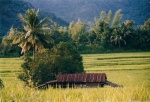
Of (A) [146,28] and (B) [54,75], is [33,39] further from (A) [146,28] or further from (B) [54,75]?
(A) [146,28]

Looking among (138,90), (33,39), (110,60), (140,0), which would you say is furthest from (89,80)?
(110,60)

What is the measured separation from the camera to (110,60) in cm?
2194

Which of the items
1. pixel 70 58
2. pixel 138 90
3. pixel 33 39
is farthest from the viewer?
pixel 33 39

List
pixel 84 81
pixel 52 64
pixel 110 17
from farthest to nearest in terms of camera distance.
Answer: pixel 110 17 → pixel 52 64 → pixel 84 81

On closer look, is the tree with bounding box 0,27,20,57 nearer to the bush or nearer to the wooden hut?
the bush

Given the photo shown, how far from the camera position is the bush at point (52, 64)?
44.3 feet

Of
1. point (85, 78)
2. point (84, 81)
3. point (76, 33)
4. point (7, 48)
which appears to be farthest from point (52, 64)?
point (76, 33)

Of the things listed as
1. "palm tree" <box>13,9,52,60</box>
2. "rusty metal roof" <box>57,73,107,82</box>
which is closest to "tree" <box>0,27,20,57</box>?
"palm tree" <box>13,9,52,60</box>

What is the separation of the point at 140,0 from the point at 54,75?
5.70m

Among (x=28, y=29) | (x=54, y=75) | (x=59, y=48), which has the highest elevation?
(x=28, y=29)

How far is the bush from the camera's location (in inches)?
531

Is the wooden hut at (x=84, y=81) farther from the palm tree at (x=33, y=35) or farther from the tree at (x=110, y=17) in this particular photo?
the tree at (x=110, y=17)

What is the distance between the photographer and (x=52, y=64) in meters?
14.0

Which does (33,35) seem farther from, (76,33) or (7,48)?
(76,33)
